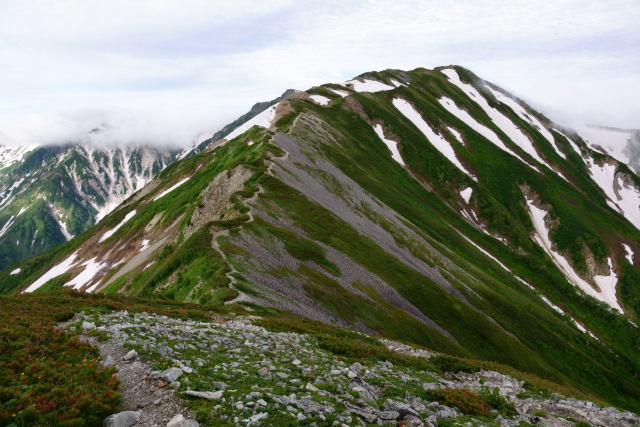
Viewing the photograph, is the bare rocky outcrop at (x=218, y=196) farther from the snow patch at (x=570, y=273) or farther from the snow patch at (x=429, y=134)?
the snow patch at (x=570, y=273)

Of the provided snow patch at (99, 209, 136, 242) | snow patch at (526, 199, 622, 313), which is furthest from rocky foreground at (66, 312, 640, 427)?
snow patch at (526, 199, 622, 313)

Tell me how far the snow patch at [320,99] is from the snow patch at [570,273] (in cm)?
10606

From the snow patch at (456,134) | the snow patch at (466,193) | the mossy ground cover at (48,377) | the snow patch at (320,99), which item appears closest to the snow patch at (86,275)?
the mossy ground cover at (48,377)

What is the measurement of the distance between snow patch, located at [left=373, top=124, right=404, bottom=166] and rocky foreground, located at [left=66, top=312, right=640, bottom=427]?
451ft

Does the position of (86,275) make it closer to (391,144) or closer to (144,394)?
(144,394)

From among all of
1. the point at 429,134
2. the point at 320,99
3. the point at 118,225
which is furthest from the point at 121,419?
the point at 429,134

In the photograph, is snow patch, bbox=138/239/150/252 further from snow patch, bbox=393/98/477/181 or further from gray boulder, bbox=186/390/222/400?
snow patch, bbox=393/98/477/181

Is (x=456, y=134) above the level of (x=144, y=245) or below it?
above

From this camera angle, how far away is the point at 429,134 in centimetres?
18338

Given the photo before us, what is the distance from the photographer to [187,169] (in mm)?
150000

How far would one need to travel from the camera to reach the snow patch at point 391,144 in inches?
6183

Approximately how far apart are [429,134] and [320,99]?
187 feet

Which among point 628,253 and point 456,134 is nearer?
point 628,253

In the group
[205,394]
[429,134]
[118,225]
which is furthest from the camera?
[429,134]
